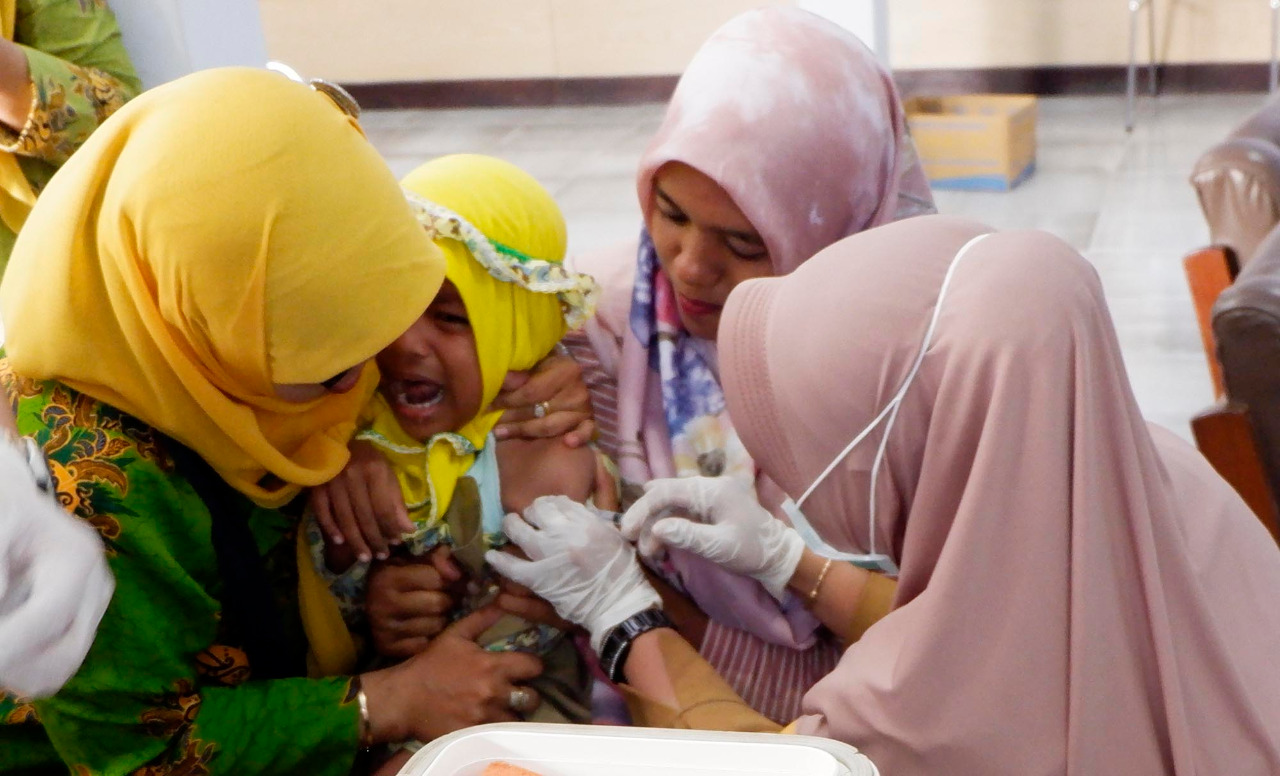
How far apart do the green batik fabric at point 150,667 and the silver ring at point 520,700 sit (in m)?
0.18

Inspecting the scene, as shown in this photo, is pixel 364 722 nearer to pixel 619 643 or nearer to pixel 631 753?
pixel 619 643

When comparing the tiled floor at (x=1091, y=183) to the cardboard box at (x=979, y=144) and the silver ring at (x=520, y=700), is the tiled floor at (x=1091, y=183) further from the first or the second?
the silver ring at (x=520, y=700)

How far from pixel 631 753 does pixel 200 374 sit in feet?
2.13

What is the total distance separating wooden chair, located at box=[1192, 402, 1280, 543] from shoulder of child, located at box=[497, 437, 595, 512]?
98 centimetres

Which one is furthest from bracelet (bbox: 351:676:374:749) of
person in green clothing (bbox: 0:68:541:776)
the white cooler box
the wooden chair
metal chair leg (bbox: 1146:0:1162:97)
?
metal chair leg (bbox: 1146:0:1162:97)

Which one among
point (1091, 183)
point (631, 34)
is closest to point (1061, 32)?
point (1091, 183)

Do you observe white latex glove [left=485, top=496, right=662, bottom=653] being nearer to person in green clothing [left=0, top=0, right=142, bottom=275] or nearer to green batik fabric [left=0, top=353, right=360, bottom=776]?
green batik fabric [left=0, top=353, right=360, bottom=776]

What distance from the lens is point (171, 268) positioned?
3.95 ft

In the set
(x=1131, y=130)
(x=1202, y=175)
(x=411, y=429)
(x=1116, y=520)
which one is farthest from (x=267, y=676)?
(x=1131, y=130)

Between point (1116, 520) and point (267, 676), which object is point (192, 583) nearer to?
point (267, 676)

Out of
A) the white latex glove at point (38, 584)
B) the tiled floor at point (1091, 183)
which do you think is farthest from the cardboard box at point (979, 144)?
the white latex glove at point (38, 584)

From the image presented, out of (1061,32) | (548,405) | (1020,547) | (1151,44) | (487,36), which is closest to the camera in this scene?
(1020,547)

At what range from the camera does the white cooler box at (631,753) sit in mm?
848

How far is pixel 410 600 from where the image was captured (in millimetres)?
1490
